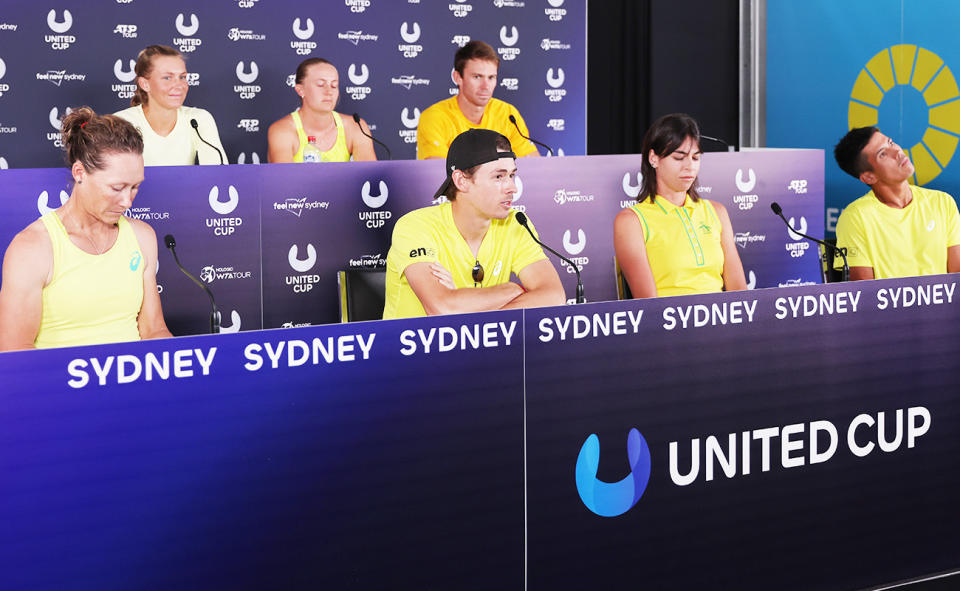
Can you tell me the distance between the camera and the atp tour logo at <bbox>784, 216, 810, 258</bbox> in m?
4.57

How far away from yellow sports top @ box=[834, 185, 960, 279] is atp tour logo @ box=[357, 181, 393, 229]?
159 cm

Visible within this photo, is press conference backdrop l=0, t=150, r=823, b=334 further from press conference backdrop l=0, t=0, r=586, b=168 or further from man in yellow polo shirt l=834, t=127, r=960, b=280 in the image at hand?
press conference backdrop l=0, t=0, r=586, b=168

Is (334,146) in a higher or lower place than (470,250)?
higher

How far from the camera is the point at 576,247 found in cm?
412

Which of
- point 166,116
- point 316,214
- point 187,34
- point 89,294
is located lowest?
point 89,294

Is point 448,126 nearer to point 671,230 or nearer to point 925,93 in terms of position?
point 671,230

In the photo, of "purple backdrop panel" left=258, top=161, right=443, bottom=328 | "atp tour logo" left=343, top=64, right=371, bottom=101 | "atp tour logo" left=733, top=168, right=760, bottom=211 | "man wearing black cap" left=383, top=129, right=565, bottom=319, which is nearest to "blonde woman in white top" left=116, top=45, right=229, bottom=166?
"purple backdrop panel" left=258, top=161, right=443, bottom=328

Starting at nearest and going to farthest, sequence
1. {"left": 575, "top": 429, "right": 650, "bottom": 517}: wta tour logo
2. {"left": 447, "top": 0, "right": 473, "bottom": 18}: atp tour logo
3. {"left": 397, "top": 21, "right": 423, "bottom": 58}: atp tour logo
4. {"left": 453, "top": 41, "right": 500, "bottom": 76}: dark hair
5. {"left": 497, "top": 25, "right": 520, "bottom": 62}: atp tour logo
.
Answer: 1. {"left": 575, "top": 429, "right": 650, "bottom": 517}: wta tour logo
2. {"left": 453, "top": 41, "right": 500, "bottom": 76}: dark hair
3. {"left": 397, "top": 21, "right": 423, "bottom": 58}: atp tour logo
4. {"left": 447, "top": 0, "right": 473, "bottom": 18}: atp tour logo
5. {"left": 497, "top": 25, "right": 520, "bottom": 62}: atp tour logo

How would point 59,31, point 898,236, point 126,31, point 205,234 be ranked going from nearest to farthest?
point 205,234, point 898,236, point 59,31, point 126,31

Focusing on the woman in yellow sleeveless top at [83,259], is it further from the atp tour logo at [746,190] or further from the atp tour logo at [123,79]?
the atp tour logo at [123,79]

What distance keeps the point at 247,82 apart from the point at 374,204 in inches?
110

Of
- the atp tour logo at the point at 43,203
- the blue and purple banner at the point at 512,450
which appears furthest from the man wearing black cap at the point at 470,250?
the blue and purple banner at the point at 512,450

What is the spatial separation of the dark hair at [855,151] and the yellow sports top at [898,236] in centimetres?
12

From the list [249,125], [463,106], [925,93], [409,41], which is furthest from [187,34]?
[925,93]
